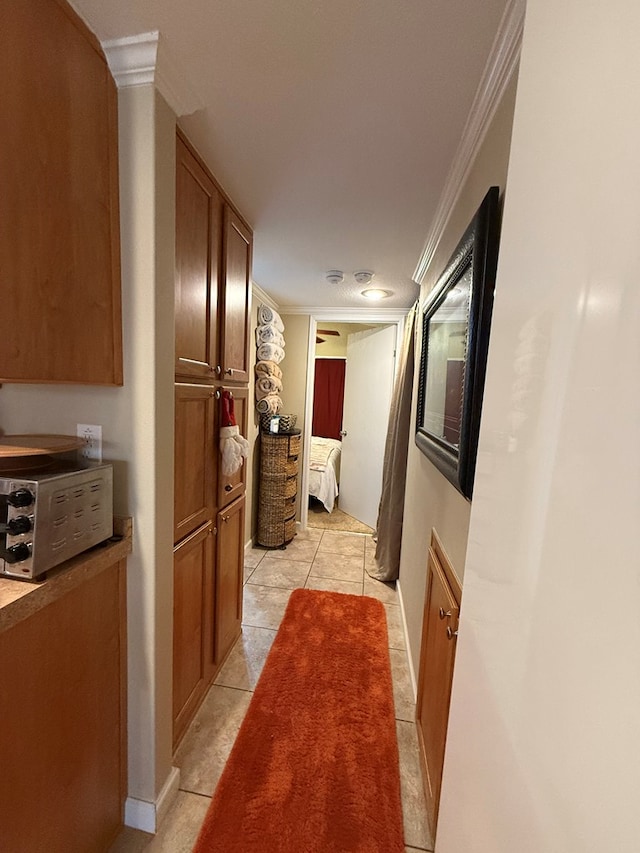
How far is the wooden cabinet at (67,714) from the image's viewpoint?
2.62ft

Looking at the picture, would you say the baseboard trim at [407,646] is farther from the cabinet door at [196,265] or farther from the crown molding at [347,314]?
the crown molding at [347,314]

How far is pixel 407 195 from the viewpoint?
153 cm

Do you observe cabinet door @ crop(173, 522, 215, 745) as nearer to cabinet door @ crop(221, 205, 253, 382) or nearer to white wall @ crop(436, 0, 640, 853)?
cabinet door @ crop(221, 205, 253, 382)

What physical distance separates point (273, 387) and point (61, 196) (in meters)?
2.27

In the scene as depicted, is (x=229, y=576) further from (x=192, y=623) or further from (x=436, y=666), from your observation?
(x=436, y=666)

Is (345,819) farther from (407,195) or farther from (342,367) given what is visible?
(342,367)

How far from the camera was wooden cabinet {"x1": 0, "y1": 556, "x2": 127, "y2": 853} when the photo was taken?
80 centimetres

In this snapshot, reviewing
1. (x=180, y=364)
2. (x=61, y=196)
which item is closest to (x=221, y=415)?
(x=180, y=364)

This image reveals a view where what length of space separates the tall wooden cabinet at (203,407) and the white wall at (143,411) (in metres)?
0.15

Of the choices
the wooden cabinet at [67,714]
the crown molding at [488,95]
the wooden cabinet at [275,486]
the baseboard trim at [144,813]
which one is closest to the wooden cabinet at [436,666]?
→ the baseboard trim at [144,813]

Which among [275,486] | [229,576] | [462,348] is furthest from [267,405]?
[462,348]

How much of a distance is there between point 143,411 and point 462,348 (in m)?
Result: 1.00

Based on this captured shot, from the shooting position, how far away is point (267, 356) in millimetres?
2977

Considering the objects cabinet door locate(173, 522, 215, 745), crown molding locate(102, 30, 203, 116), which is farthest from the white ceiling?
cabinet door locate(173, 522, 215, 745)
